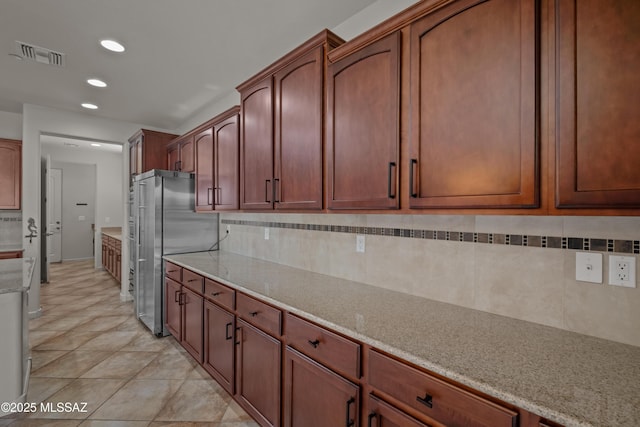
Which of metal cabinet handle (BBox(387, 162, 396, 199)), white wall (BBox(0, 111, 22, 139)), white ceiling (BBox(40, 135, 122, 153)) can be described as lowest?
metal cabinet handle (BBox(387, 162, 396, 199))

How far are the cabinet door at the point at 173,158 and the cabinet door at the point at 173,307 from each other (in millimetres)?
1566

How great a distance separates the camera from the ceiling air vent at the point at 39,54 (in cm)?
249

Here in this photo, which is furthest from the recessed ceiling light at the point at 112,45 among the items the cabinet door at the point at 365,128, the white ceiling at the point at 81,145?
the white ceiling at the point at 81,145

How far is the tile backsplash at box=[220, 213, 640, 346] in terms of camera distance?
1.16 metres

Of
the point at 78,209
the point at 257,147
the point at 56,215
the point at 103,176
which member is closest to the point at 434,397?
the point at 257,147

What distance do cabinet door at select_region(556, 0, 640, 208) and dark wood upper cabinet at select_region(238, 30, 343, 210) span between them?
1167 millimetres

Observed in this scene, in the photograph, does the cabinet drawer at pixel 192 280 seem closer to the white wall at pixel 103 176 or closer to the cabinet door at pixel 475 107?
the cabinet door at pixel 475 107

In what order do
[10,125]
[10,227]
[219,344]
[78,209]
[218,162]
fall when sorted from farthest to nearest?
1. [78,209]
2. [10,227]
3. [10,125]
4. [218,162]
5. [219,344]

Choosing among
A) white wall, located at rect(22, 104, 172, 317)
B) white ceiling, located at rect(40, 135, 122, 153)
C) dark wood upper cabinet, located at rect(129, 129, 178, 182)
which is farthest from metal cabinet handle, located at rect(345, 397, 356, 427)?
white ceiling, located at rect(40, 135, 122, 153)

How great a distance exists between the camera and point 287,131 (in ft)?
6.90

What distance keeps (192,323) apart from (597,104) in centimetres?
293

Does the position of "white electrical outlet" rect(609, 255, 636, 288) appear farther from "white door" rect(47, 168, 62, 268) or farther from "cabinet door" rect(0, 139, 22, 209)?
"white door" rect(47, 168, 62, 268)

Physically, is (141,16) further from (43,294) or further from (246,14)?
(43,294)

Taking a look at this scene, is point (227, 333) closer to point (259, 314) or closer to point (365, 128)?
point (259, 314)
